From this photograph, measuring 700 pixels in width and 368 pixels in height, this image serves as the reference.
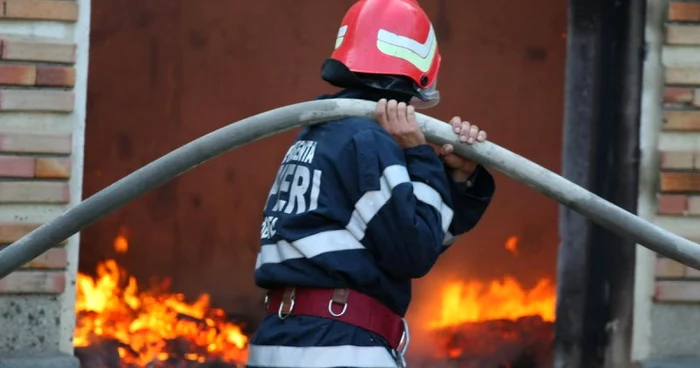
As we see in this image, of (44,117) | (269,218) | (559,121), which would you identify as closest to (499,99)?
(559,121)

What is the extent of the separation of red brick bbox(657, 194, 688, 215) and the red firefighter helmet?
6.51 feet

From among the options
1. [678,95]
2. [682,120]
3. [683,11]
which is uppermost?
[683,11]

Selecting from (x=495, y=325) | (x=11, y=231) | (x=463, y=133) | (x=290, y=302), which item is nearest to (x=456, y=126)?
(x=463, y=133)

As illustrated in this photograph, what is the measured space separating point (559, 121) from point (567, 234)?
594 mm

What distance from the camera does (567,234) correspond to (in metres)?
6.35

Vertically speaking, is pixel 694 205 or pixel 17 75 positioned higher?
pixel 17 75

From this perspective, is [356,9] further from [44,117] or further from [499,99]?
[499,99]

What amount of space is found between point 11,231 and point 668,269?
9.00 ft

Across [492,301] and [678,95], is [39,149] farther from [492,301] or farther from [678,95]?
[678,95]

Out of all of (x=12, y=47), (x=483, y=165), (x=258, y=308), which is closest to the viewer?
(x=483, y=165)

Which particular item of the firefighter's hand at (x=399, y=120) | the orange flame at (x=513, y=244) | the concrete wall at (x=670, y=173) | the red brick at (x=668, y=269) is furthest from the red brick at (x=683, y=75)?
the firefighter's hand at (x=399, y=120)

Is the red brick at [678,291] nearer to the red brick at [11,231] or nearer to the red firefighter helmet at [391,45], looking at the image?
the red firefighter helmet at [391,45]

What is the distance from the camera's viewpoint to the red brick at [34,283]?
5.09 metres

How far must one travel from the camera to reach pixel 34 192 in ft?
16.7
